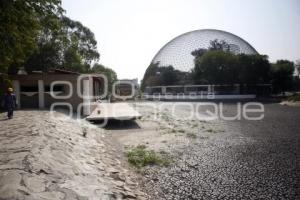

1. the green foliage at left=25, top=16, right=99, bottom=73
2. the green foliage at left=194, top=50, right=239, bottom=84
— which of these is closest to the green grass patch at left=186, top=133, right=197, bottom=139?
the green foliage at left=25, top=16, right=99, bottom=73

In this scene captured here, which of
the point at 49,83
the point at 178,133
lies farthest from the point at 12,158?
the point at 49,83

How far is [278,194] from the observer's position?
611 centimetres

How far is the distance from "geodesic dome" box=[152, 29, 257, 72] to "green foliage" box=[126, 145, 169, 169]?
6311 centimetres

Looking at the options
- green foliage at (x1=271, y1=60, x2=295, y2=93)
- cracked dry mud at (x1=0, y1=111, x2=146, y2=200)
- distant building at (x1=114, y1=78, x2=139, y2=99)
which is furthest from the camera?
distant building at (x1=114, y1=78, x2=139, y2=99)

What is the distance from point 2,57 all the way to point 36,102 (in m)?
11.1

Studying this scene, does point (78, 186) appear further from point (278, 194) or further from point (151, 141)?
point (151, 141)

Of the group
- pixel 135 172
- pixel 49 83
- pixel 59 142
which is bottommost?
pixel 135 172

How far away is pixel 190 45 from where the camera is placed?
75875 millimetres

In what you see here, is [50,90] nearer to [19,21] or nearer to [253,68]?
[19,21]

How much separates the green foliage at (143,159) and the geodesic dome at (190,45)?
6311cm

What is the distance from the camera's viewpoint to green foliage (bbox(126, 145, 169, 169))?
874 centimetres

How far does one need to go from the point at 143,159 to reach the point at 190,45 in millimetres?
69858

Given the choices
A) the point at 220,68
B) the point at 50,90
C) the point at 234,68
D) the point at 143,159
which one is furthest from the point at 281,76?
the point at 143,159

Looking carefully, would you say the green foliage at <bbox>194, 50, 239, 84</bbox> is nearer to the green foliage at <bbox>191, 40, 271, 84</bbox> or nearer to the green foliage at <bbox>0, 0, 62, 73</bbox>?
the green foliage at <bbox>191, 40, 271, 84</bbox>
